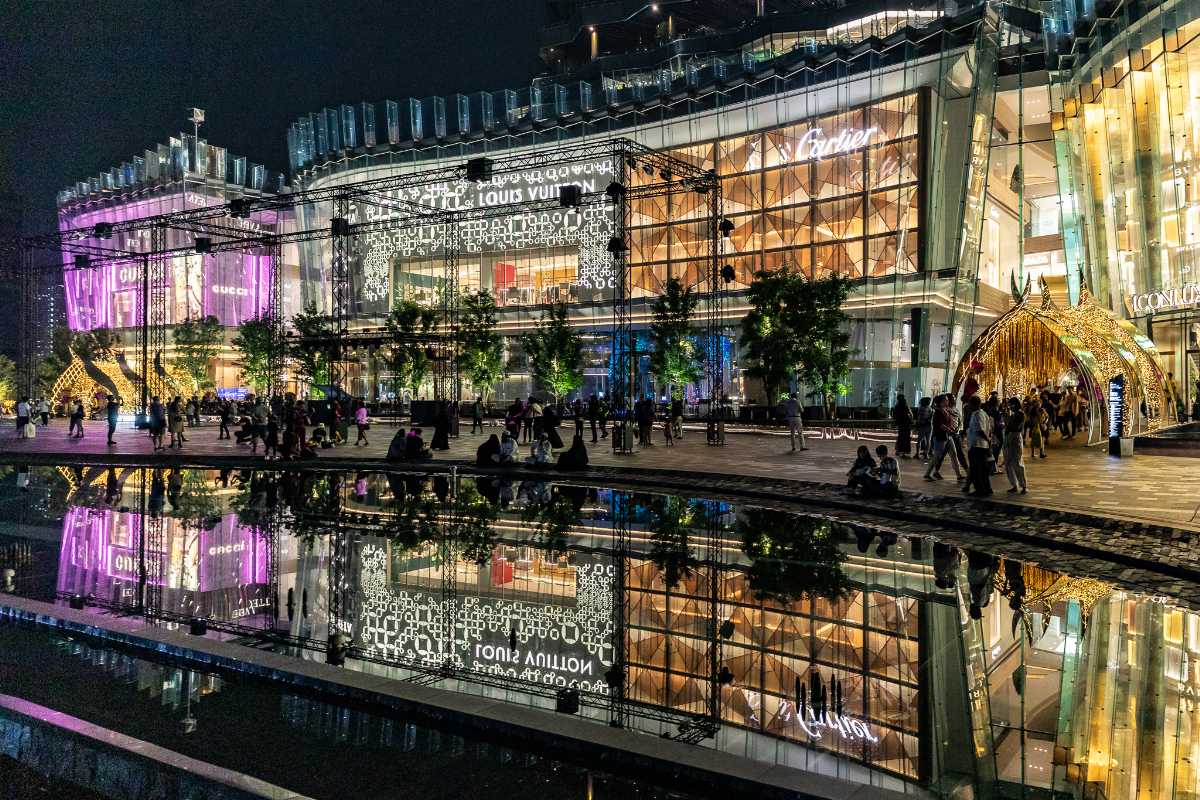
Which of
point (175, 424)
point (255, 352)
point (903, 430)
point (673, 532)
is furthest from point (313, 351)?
point (673, 532)

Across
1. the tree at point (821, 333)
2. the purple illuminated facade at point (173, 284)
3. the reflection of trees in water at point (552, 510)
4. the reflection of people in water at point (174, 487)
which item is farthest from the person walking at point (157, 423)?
the purple illuminated facade at point (173, 284)

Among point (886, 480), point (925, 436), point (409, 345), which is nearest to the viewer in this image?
point (886, 480)

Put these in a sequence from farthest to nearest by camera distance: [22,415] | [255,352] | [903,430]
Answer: [255,352]
[22,415]
[903,430]

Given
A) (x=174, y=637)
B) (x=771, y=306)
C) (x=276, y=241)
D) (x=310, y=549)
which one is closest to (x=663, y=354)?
(x=771, y=306)

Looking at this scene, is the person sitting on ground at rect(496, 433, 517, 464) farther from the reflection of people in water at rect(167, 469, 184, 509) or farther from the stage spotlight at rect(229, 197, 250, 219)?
the stage spotlight at rect(229, 197, 250, 219)

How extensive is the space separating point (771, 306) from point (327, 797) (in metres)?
34.6

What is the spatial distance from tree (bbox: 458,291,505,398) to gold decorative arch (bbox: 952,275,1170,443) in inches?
1149

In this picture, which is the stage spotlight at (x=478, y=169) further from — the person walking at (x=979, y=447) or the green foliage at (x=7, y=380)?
the green foliage at (x=7, y=380)

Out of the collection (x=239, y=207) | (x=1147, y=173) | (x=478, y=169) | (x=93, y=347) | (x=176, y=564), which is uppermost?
(x=1147, y=173)

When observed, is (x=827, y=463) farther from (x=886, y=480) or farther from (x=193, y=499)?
(x=193, y=499)

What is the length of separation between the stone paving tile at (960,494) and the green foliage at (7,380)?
156ft

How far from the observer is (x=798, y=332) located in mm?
35844

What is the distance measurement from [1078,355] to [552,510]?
54.3 feet

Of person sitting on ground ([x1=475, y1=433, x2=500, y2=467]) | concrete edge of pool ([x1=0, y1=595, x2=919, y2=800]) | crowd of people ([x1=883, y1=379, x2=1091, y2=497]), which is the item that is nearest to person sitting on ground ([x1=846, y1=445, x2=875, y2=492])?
crowd of people ([x1=883, y1=379, x2=1091, y2=497])
